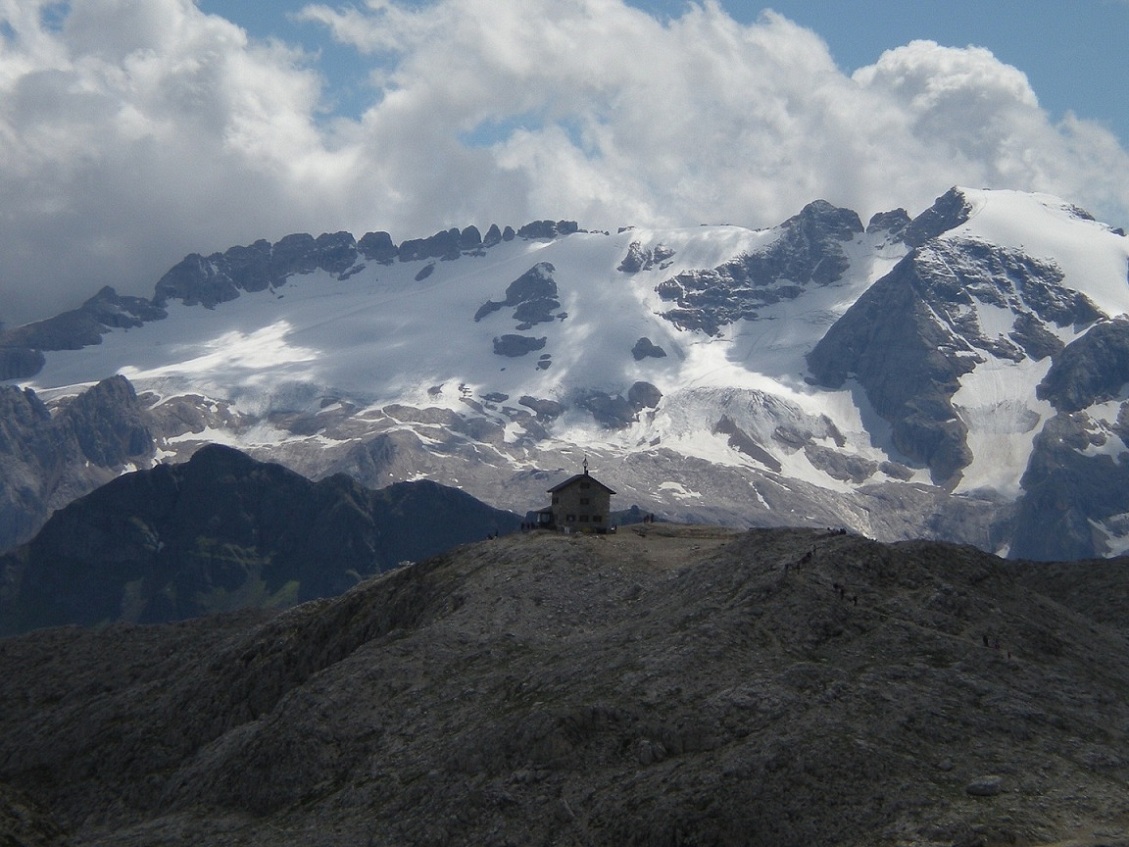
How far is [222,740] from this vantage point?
102812mm

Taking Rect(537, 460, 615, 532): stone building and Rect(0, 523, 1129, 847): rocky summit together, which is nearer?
Rect(0, 523, 1129, 847): rocky summit

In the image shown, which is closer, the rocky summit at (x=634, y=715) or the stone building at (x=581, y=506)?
the rocky summit at (x=634, y=715)

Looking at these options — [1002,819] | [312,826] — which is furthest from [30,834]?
[1002,819]

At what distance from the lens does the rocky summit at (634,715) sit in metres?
70.9

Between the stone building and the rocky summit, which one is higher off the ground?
the stone building

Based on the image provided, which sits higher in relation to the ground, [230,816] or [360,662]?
[360,662]

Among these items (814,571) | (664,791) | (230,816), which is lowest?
(230,816)

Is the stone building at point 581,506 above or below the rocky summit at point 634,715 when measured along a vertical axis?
above

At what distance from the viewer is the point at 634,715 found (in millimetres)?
80375

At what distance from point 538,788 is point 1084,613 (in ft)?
190

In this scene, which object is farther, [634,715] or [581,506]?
[581,506]

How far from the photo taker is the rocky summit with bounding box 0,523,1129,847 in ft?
233

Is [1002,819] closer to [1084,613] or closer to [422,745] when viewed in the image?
[422,745]

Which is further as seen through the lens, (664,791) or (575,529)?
(575,529)
